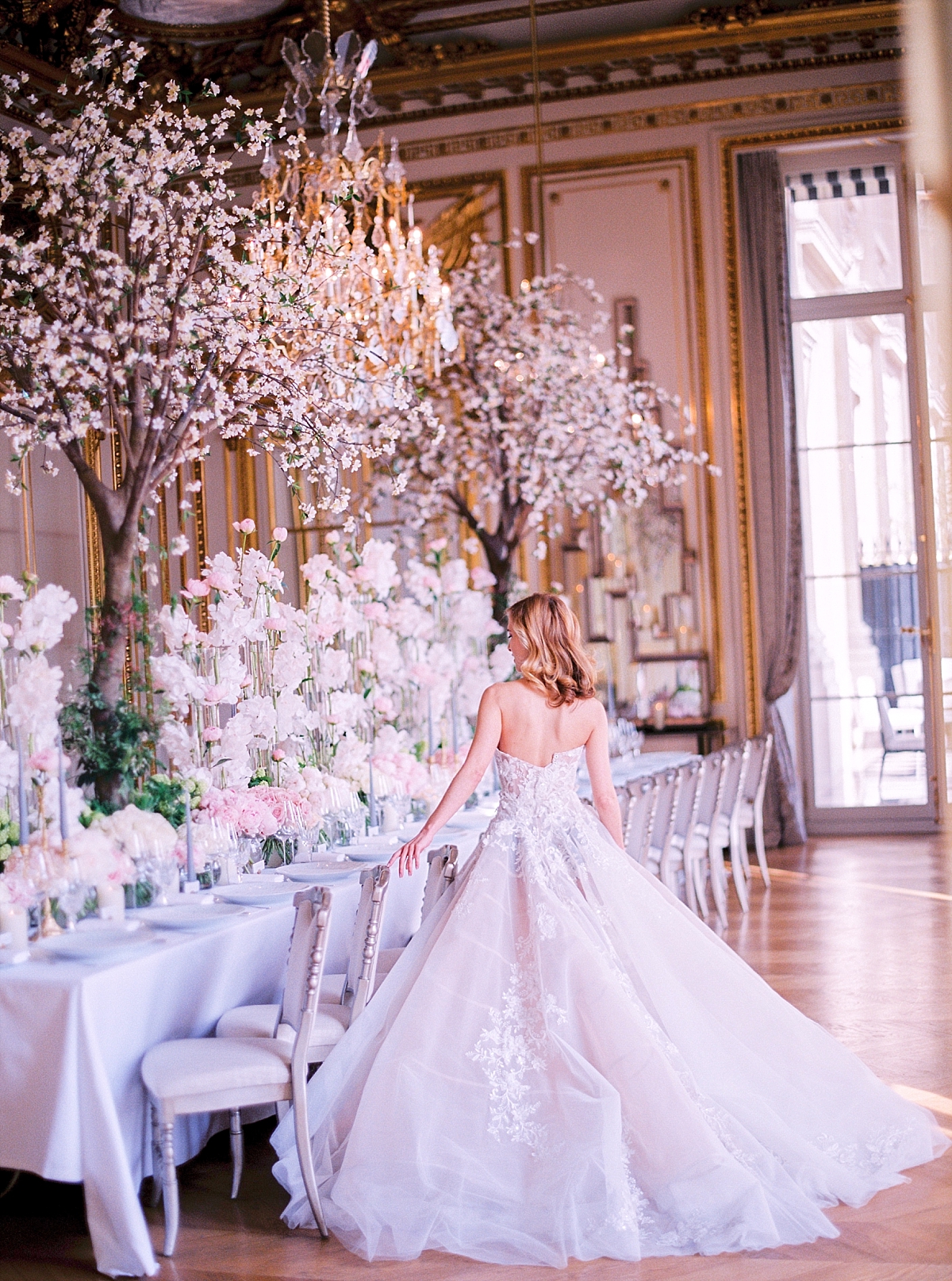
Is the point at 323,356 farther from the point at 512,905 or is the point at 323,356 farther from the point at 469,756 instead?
the point at 512,905

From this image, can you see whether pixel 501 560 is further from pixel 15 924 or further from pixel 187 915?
pixel 15 924

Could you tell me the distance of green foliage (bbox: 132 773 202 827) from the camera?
4312 millimetres

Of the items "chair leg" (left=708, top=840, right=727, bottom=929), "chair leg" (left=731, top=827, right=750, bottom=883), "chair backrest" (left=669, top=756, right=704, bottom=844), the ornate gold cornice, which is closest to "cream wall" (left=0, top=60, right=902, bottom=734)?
the ornate gold cornice

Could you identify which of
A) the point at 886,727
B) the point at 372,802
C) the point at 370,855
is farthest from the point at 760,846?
the point at 370,855

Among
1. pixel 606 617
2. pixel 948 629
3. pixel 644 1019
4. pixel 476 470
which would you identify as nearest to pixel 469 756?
pixel 644 1019

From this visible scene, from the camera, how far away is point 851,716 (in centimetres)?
1044

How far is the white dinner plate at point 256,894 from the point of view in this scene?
4137 millimetres

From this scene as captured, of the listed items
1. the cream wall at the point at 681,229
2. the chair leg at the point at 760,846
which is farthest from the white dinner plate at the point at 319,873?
the cream wall at the point at 681,229

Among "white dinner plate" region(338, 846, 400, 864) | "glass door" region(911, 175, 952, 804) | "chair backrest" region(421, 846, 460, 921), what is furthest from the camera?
"white dinner plate" region(338, 846, 400, 864)

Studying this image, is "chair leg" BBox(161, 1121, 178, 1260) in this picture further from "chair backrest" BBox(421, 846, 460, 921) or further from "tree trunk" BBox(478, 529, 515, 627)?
"tree trunk" BBox(478, 529, 515, 627)

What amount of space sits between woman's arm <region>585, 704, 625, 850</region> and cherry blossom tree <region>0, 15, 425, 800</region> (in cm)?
128

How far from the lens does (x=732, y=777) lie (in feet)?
25.9

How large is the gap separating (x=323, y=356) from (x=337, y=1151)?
2429 millimetres

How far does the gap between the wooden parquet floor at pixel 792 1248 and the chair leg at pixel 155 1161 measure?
2.7 inches
